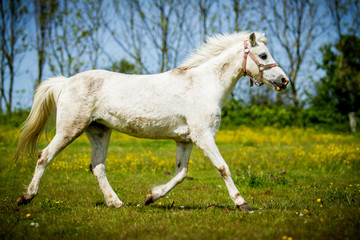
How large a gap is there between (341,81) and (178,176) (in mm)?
22957

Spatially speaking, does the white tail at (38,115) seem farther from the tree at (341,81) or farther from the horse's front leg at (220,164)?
the tree at (341,81)

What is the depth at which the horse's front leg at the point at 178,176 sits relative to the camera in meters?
4.72

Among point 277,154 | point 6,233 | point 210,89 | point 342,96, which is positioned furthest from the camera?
point 342,96

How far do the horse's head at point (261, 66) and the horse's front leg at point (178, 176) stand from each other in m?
1.56

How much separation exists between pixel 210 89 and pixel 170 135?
0.96 metres

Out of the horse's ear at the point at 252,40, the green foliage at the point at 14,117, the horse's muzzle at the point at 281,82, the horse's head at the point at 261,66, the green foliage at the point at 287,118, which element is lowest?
the green foliage at the point at 14,117

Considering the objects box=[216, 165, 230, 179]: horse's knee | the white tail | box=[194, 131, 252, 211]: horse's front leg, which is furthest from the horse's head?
the white tail

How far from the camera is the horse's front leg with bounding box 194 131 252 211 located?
452 centimetres

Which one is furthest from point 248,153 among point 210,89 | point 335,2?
point 335,2

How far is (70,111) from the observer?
16.4 ft

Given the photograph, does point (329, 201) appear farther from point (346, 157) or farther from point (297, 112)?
point (297, 112)

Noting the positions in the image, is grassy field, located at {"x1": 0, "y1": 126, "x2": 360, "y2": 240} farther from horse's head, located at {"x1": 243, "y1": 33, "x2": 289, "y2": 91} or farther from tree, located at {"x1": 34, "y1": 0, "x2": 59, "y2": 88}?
tree, located at {"x1": 34, "y1": 0, "x2": 59, "y2": 88}

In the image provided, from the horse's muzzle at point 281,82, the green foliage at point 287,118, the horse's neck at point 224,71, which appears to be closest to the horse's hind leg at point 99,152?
the horse's neck at point 224,71

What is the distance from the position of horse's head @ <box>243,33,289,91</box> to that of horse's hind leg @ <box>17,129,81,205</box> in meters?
2.92
